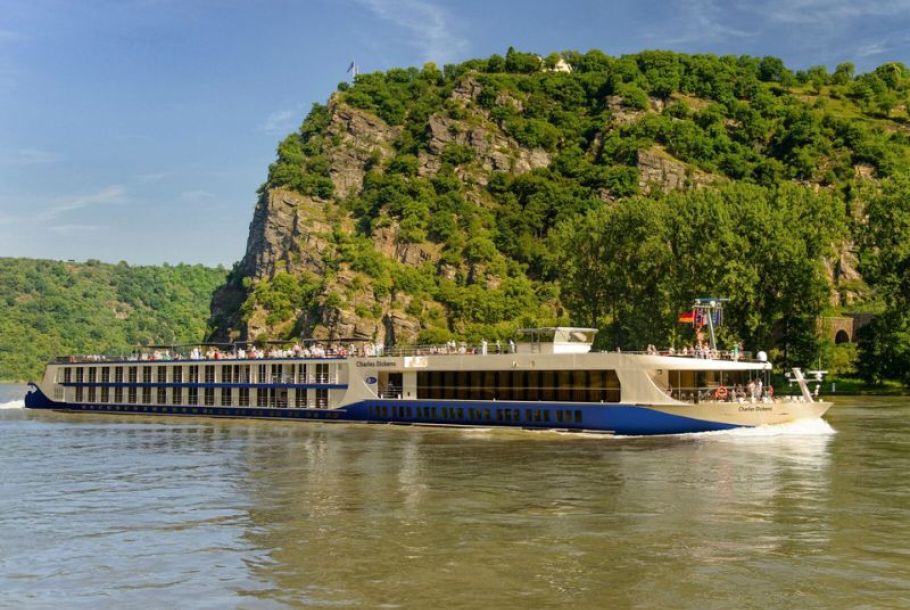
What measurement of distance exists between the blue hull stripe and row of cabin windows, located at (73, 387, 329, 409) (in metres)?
0.57

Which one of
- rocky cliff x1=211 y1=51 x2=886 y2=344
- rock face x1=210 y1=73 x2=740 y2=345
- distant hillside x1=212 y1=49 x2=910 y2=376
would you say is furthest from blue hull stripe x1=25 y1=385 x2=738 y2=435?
rock face x1=210 y1=73 x2=740 y2=345

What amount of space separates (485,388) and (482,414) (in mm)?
1601

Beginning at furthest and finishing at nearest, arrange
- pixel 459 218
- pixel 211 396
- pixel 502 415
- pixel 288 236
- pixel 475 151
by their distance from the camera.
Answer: pixel 475 151 → pixel 288 236 → pixel 459 218 → pixel 211 396 → pixel 502 415

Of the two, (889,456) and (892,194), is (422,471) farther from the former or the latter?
(892,194)

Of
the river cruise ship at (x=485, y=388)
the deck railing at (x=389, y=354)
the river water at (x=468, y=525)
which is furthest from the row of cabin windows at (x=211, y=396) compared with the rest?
the river water at (x=468, y=525)

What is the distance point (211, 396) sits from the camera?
7394 centimetres

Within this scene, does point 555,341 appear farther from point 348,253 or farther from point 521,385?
point 348,253

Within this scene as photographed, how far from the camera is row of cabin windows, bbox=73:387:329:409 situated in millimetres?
67812

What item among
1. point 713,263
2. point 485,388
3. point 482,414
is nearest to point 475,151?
point 713,263

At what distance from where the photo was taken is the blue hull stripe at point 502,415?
165ft

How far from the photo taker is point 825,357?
97750mm

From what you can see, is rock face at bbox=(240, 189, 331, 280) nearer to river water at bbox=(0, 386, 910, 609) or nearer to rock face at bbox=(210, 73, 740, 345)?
rock face at bbox=(210, 73, 740, 345)

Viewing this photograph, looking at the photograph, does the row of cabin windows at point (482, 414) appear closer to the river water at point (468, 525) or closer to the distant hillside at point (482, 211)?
the river water at point (468, 525)

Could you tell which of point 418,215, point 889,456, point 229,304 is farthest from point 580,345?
point 229,304
